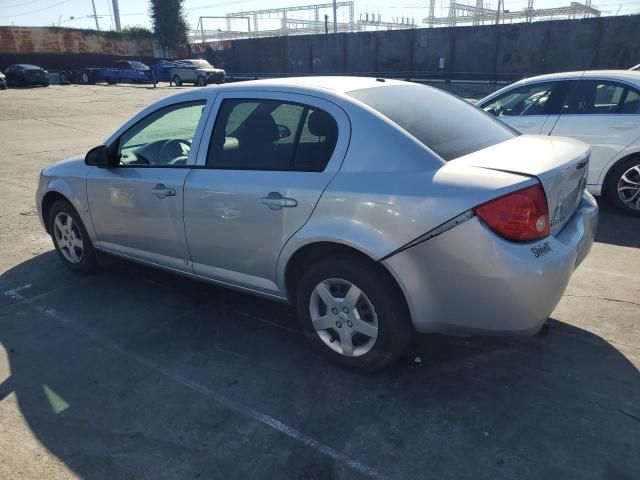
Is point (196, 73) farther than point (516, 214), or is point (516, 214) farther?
point (196, 73)

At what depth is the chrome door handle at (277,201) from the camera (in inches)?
116

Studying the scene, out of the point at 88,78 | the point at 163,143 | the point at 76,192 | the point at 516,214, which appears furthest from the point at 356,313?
the point at 88,78

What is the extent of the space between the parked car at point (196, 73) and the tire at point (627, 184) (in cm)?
3156

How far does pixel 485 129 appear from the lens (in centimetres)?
333

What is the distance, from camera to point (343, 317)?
2.96 metres

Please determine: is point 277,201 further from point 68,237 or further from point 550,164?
point 68,237

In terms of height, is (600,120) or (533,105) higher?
(533,105)

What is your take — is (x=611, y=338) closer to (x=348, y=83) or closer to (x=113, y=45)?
(x=348, y=83)

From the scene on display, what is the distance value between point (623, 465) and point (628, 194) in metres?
4.34

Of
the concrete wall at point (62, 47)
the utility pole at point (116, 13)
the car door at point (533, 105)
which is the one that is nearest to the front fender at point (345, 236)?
the car door at point (533, 105)

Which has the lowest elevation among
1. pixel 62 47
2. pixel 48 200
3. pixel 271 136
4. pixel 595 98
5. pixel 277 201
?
pixel 48 200

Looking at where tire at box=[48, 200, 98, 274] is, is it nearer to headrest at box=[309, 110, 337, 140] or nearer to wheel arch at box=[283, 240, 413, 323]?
wheel arch at box=[283, 240, 413, 323]

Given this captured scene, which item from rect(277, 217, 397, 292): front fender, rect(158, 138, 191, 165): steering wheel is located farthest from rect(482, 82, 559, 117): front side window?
rect(277, 217, 397, 292): front fender

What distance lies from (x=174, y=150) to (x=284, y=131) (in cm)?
126
